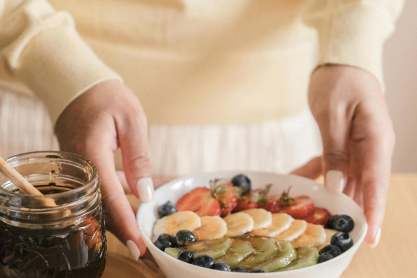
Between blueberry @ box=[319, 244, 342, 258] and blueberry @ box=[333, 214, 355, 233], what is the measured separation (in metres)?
0.07

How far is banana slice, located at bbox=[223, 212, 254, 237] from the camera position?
0.78 m

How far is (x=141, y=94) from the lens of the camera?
120 cm

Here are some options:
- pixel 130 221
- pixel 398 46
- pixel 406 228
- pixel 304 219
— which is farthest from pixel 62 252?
pixel 398 46

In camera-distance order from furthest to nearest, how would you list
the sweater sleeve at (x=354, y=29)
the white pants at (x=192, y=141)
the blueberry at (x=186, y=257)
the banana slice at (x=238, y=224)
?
the white pants at (x=192, y=141)
the sweater sleeve at (x=354, y=29)
the banana slice at (x=238, y=224)
the blueberry at (x=186, y=257)

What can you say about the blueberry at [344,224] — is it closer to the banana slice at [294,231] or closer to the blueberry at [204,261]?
the banana slice at [294,231]

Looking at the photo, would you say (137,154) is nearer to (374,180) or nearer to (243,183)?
(243,183)

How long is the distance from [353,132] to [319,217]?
0.18m

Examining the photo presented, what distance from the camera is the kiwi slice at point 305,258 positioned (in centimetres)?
66

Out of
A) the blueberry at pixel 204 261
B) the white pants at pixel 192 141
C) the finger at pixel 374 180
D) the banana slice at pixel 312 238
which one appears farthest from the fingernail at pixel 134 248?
the white pants at pixel 192 141

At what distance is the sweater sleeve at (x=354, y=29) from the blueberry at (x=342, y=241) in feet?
1.20

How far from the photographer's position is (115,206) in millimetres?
745

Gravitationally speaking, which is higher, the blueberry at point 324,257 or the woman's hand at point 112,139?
the woman's hand at point 112,139

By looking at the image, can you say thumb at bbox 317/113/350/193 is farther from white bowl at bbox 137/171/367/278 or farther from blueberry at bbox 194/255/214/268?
blueberry at bbox 194/255/214/268

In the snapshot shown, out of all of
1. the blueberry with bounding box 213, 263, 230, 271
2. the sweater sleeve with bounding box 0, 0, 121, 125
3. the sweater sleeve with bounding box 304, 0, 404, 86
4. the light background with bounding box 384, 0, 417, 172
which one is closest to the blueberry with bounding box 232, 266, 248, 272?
the blueberry with bounding box 213, 263, 230, 271
